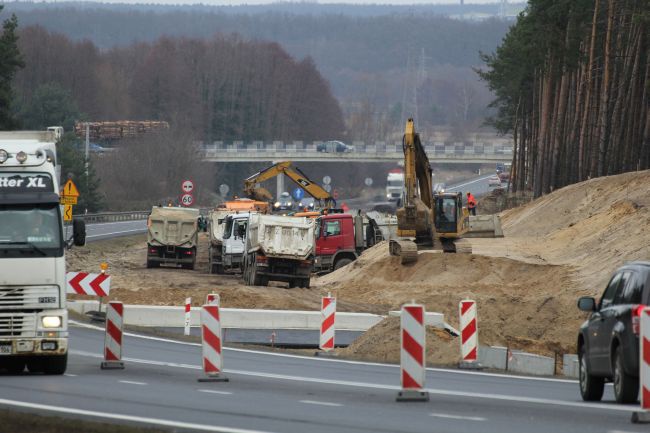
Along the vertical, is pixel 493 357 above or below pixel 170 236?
above

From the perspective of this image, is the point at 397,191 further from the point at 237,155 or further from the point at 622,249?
the point at 622,249

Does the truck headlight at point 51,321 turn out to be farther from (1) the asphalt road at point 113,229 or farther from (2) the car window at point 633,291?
(1) the asphalt road at point 113,229

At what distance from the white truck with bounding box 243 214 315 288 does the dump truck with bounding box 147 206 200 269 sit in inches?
530

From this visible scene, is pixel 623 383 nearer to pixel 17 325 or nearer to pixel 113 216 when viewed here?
pixel 17 325

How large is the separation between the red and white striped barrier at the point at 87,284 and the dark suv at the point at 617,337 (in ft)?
41.5

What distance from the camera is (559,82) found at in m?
86.3

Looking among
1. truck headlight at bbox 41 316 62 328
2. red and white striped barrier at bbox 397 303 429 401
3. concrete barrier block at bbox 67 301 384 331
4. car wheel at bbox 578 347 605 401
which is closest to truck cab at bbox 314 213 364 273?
concrete barrier block at bbox 67 301 384 331

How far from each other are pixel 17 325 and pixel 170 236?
40.0 metres

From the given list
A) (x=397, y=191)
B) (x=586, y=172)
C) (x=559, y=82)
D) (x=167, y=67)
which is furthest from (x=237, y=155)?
(x=586, y=172)

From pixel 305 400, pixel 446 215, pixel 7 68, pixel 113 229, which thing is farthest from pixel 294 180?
pixel 305 400

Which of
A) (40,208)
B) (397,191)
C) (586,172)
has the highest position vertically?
(40,208)

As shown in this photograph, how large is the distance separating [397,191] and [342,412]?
14400 centimetres

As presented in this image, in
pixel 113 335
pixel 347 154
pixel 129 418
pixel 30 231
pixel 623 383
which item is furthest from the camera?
pixel 347 154

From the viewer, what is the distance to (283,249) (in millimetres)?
45469
